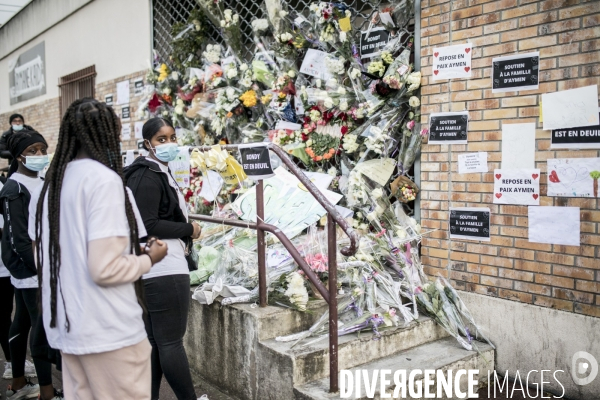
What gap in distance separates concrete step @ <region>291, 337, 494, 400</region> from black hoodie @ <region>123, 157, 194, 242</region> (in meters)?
1.16

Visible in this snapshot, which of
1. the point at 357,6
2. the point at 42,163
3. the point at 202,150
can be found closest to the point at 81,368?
the point at 42,163

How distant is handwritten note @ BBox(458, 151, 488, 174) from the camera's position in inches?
155

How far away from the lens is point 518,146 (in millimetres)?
3762

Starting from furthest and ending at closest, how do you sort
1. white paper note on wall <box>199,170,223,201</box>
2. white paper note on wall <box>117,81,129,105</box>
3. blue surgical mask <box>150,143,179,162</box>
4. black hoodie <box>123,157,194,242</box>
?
1. white paper note on wall <box>117,81,129,105</box>
2. white paper note on wall <box>199,170,223,201</box>
3. blue surgical mask <box>150,143,179,162</box>
4. black hoodie <box>123,157,194,242</box>

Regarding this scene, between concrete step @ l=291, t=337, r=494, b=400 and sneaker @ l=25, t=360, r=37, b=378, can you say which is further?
sneaker @ l=25, t=360, r=37, b=378

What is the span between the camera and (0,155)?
466cm

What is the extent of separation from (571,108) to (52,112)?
9052mm

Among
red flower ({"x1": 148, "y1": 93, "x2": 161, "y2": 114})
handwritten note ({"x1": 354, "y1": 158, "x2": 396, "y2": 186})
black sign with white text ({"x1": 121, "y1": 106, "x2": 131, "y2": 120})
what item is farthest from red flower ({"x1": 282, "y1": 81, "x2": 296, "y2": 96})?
black sign with white text ({"x1": 121, "y1": 106, "x2": 131, "y2": 120})

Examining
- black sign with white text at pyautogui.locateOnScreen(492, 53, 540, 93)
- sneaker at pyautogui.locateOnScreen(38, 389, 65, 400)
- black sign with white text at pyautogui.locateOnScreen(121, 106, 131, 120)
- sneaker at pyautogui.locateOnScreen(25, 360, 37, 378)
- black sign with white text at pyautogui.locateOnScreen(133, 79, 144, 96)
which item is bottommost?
sneaker at pyautogui.locateOnScreen(25, 360, 37, 378)

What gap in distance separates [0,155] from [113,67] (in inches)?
150

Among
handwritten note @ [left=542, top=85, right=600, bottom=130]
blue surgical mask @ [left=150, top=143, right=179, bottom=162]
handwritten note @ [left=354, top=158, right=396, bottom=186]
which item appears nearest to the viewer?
blue surgical mask @ [left=150, top=143, right=179, bottom=162]

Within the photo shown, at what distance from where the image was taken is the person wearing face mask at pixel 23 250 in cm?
336

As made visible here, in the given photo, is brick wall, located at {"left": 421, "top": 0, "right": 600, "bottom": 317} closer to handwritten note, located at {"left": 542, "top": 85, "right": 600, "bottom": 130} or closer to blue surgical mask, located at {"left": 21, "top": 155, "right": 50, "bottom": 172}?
handwritten note, located at {"left": 542, "top": 85, "right": 600, "bottom": 130}

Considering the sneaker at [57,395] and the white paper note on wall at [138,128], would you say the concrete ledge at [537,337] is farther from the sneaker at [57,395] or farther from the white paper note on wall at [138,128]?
the white paper note on wall at [138,128]
